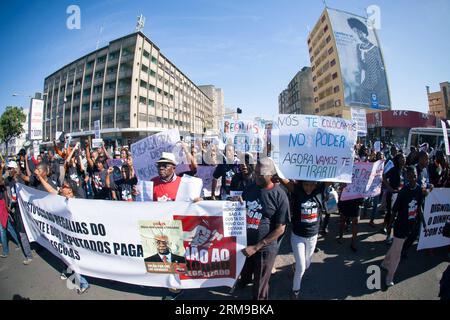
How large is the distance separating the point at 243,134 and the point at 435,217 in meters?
5.40

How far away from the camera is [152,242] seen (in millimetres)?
3055

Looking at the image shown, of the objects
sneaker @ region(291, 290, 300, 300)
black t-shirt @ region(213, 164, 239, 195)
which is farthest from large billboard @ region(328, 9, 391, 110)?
sneaker @ region(291, 290, 300, 300)

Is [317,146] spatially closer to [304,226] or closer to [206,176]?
[304,226]

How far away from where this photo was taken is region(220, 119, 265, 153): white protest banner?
750 cm

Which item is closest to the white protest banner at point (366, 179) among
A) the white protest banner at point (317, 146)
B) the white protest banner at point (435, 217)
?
the white protest banner at point (435, 217)

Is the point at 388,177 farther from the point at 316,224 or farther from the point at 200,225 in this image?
the point at 200,225

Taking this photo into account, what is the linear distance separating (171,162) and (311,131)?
7.54 feet

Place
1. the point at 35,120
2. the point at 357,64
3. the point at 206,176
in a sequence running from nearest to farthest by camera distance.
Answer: the point at 206,176, the point at 35,120, the point at 357,64

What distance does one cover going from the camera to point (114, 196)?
5.54 metres

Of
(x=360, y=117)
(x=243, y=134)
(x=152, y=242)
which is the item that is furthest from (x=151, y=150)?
(x=360, y=117)

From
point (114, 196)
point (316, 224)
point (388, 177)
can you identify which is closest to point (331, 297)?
point (316, 224)

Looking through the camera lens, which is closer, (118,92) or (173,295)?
(173,295)

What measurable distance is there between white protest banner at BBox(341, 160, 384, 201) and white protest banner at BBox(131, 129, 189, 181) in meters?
3.77

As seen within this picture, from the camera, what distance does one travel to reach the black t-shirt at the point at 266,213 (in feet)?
8.93
